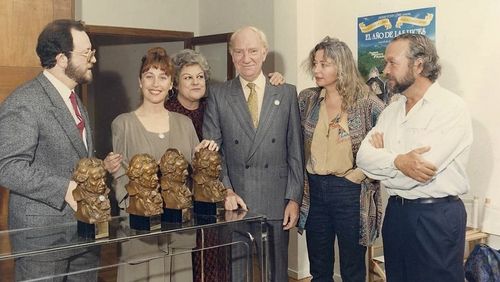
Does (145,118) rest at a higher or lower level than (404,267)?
higher

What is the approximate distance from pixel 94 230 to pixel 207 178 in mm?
477

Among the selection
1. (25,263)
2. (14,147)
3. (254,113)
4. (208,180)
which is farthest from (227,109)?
(25,263)

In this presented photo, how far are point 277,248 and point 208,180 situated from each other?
689 mm

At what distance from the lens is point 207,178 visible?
2.10 meters

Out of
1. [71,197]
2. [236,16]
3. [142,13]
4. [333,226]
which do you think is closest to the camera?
[71,197]

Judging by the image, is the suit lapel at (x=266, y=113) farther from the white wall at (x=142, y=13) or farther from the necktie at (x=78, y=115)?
the white wall at (x=142, y=13)

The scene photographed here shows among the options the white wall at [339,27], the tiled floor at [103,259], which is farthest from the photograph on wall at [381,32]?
the tiled floor at [103,259]

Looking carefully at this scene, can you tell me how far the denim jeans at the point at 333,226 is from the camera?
8.52 ft

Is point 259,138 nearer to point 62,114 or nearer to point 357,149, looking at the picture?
point 357,149

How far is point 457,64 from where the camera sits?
304 centimetres

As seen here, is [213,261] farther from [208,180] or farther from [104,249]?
[104,249]

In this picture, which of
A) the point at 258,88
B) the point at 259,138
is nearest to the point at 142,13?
the point at 258,88

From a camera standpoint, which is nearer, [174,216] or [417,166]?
[174,216]

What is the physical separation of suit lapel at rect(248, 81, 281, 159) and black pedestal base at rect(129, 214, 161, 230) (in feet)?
2.51
